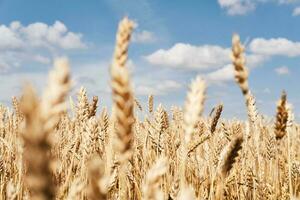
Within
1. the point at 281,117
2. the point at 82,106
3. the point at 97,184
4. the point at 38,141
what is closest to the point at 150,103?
the point at 82,106

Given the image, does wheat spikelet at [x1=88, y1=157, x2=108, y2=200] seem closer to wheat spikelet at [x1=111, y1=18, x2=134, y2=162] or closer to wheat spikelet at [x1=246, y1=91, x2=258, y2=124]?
wheat spikelet at [x1=111, y1=18, x2=134, y2=162]

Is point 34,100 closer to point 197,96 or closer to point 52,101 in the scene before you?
point 52,101

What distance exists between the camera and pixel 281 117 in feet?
5.48

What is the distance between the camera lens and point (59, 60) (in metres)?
0.58

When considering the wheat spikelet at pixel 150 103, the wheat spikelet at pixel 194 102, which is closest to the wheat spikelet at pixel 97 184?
the wheat spikelet at pixel 194 102

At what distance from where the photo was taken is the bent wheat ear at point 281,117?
5.38 ft

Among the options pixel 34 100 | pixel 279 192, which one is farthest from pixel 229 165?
pixel 279 192

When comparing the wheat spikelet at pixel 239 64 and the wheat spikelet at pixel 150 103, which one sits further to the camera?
the wheat spikelet at pixel 150 103

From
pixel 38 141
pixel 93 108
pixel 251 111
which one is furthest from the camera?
pixel 93 108

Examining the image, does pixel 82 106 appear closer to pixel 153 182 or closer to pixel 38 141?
→ pixel 153 182

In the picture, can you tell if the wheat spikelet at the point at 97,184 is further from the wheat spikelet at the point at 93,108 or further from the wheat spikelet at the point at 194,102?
the wheat spikelet at the point at 93,108

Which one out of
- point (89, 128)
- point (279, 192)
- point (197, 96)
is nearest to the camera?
point (197, 96)

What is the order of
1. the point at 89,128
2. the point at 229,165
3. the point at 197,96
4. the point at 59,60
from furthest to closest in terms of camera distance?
the point at 89,128 → the point at 229,165 → the point at 197,96 → the point at 59,60

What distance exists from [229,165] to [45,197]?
4.26 ft
